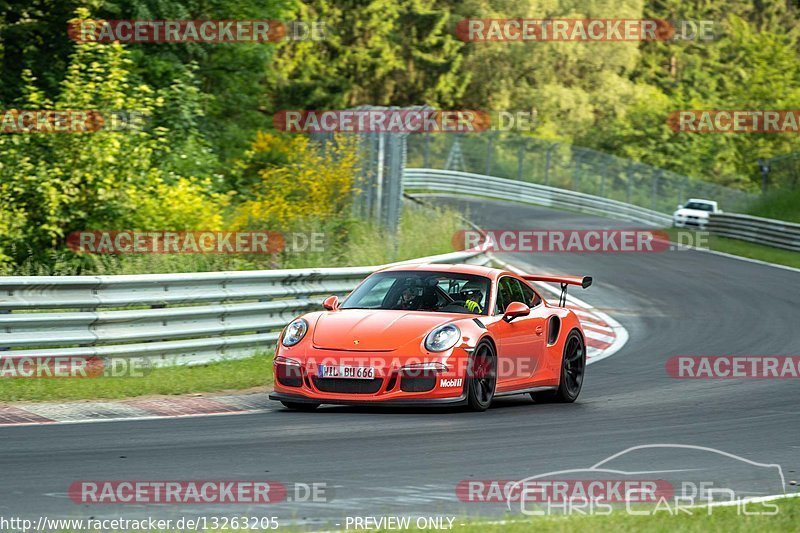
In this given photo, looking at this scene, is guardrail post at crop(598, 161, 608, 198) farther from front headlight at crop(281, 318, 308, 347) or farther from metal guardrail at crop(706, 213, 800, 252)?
front headlight at crop(281, 318, 308, 347)

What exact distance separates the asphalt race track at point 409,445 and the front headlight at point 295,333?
591 millimetres

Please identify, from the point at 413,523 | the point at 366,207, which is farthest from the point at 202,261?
the point at 413,523

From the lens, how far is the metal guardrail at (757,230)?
36.2 meters

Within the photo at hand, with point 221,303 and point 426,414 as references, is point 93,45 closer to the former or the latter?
point 221,303

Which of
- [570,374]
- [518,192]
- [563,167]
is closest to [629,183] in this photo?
[563,167]

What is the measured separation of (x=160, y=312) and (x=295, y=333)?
2.21 m

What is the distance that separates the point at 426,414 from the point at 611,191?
1734 inches

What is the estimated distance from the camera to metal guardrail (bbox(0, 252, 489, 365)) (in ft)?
39.4

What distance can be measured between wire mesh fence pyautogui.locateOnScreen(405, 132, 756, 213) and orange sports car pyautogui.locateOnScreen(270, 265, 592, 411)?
41825mm

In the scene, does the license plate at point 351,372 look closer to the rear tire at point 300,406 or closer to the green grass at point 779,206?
the rear tire at point 300,406

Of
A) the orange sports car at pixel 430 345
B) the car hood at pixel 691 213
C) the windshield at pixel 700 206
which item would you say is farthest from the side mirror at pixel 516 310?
the windshield at pixel 700 206

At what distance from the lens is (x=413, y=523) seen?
662cm

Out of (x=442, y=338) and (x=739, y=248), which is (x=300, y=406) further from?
(x=739, y=248)

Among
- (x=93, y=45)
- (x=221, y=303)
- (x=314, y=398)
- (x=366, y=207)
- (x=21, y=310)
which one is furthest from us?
(x=366, y=207)
